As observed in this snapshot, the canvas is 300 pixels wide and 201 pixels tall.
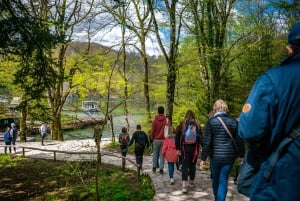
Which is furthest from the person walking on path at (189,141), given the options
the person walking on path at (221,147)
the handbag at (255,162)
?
the handbag at (255,162)

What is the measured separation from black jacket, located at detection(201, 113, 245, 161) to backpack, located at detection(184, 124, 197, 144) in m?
1.65

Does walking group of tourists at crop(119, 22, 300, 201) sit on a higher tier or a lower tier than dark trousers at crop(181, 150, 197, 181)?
higher

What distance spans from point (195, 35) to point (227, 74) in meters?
2.14

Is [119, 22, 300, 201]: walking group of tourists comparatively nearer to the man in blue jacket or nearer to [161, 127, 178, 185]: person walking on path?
the man in blue jacket

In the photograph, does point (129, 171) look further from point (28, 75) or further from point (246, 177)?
point (246, 177)

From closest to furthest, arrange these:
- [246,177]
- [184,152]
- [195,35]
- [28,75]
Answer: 1. [246,177]
2. [184,152]
3. [28,75]
4. [195,35]

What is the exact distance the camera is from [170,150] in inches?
328

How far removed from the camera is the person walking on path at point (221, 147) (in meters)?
5.21

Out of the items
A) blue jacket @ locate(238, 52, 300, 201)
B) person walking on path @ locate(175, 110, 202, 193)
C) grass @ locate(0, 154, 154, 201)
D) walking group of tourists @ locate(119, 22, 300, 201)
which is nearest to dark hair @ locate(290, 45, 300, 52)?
walking group of tourists @ locate(119, 22, 300, 201)

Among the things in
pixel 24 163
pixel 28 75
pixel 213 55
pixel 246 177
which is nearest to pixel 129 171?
pixel 28 75

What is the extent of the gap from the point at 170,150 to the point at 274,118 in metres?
6.53

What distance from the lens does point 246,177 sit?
2152mm

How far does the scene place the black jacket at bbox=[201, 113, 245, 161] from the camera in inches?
205

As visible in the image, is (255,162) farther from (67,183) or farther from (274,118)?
(67,183)
